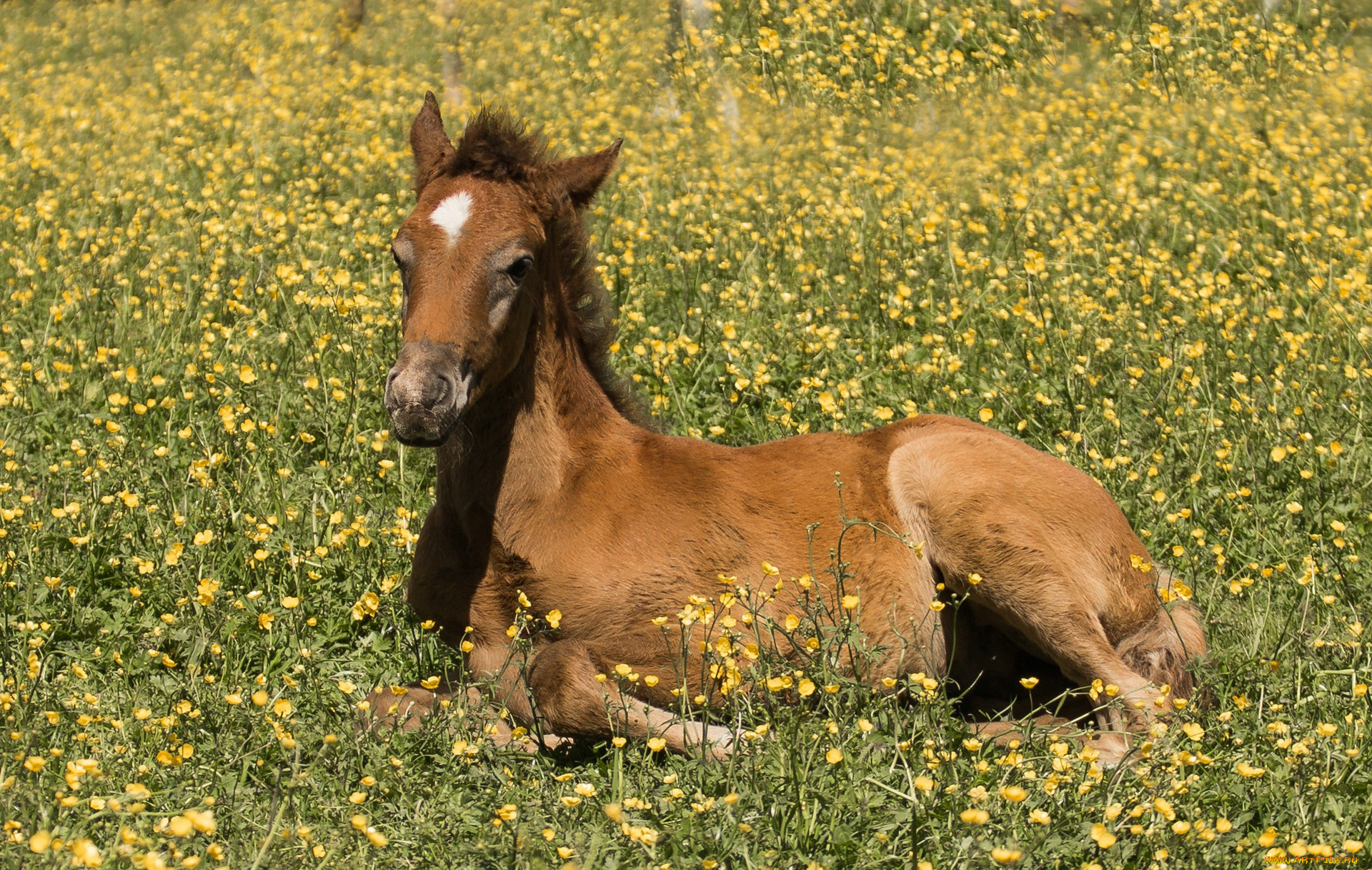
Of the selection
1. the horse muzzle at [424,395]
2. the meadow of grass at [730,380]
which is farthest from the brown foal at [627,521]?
the meadow of grass at [730,380]

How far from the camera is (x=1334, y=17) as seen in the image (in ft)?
39.0

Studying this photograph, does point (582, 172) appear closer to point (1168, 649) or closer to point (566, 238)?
point (566, 238)

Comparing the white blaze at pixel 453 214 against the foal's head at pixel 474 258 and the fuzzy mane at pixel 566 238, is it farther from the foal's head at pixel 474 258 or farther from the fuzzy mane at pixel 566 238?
the fuzzy mane at pixel 566 238

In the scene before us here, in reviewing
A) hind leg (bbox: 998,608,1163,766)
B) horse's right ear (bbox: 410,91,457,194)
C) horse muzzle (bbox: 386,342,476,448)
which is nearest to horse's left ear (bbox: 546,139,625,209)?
horse's right ear (bbox: 410,91,457,194)

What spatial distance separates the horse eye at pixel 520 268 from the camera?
3.84m

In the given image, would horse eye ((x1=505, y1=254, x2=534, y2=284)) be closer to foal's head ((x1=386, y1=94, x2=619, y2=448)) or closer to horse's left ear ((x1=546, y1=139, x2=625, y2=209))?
foal's head ((x1=386, y1=94, x2=619, y2=448))

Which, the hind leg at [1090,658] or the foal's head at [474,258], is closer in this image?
the foal's head at [474,258]

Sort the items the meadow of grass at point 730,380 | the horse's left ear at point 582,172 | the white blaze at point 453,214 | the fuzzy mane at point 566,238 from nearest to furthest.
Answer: the meadow of grass at point 730,380 → the white blaze at point 453,214 → the fuzzy mane at point 566,238 → the horse's left ear at point 582,172

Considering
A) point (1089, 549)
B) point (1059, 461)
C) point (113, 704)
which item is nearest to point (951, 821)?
point (1089, 549)

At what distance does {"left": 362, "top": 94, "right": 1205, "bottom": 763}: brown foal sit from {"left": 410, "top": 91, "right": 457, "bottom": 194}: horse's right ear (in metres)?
0.01

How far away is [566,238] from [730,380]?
2.08 m

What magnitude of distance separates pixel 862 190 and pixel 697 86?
104 inches

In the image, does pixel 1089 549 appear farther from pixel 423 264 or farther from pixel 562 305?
pixel 423 264

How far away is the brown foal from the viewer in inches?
151
